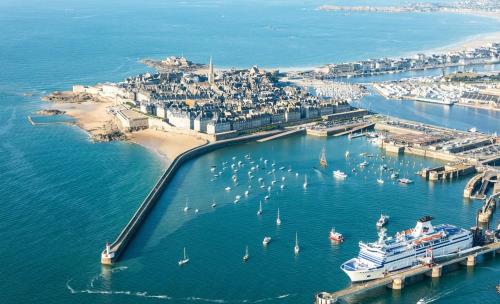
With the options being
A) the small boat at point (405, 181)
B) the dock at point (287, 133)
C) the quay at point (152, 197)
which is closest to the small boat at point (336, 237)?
the quay at point (152, 197)

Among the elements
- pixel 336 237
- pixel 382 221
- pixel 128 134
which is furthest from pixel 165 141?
pixel 336 237

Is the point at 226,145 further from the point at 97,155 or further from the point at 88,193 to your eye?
the point at 88,193

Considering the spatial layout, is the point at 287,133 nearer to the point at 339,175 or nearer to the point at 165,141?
the point at 165,141

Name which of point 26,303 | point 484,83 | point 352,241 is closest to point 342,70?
point 484,83

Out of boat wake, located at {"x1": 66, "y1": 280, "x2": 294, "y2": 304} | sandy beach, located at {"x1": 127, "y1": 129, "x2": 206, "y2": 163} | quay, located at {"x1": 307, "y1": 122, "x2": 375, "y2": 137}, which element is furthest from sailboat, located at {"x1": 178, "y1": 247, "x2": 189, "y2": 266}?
quay, located at {"x1": 307, "y1": 122, "x2": 375, "y2": 137}

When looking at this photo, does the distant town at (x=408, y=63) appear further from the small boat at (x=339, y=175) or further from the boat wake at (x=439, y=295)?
the boat wake at (x=439, y=295)

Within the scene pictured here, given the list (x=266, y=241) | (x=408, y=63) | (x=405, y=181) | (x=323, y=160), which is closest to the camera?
(x=266, y=241)

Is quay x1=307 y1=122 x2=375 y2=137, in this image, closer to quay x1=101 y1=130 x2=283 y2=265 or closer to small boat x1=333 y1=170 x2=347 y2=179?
quay x1=101 y1=130 x2=283 y2=265
